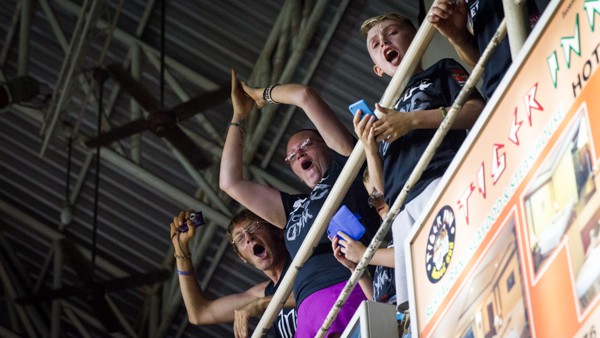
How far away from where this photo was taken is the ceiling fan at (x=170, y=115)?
9609mm

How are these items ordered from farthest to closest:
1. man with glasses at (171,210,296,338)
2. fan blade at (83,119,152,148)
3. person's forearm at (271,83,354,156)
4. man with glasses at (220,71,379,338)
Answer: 1. fan blade at (83,119,152,148)
2. man with glasses at (171,210,296,338)
3. person's forearm at (271,83,354,156)
4. man with glasses at (220,71,379,338)

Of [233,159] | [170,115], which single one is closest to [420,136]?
[233,159]

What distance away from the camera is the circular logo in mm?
2932

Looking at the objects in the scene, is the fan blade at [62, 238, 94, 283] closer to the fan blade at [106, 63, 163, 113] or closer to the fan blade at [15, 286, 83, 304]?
the fan blade at [15, 286, 83, 304]

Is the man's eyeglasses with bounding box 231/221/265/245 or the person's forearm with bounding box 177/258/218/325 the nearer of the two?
the man's eyeglasses with bounding box 231/221/265/245

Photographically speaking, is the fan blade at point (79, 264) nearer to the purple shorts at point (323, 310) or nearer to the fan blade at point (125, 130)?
the fan blade at point (125, 130)

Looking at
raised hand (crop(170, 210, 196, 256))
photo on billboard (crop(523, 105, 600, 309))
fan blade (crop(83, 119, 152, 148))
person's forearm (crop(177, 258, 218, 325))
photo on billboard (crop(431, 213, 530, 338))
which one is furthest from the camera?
fan blade (crop(83, 119, 152, 148))

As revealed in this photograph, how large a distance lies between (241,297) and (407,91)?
5.43 ft

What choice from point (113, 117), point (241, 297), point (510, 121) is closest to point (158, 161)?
point (113, 117)

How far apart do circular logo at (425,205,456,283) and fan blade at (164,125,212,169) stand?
6866mm

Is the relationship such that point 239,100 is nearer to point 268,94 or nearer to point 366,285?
point 268,94

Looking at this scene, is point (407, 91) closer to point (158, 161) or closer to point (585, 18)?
point (585, 18)

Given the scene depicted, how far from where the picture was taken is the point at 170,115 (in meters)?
9.78

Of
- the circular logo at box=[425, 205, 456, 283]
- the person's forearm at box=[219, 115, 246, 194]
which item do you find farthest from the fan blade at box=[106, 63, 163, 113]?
the circular logo at box=[425, 205, 456, 283]
